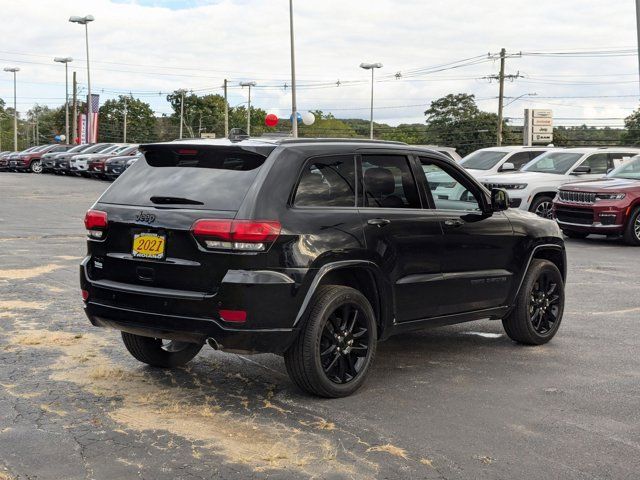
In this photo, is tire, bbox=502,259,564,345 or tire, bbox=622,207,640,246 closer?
tire, bbox=502,259,564,345

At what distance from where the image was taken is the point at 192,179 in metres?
5.89

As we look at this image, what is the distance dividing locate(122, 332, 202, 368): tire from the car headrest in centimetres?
168

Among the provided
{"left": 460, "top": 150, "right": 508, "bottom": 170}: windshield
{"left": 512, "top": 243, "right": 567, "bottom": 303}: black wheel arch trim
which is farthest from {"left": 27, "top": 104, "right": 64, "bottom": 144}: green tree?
{"left": 512, "top": 243, "right": 567, "bottom": 303}: black wheel arch trim

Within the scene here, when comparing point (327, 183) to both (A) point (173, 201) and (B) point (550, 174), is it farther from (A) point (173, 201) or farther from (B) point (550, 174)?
(B) point (550, 174)

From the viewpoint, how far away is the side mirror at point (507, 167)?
69.3ft

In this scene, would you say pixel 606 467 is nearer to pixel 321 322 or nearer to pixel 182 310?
pixel 321 322

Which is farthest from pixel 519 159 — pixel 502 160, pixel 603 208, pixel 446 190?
pixel 446 190

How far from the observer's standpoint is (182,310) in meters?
5.62

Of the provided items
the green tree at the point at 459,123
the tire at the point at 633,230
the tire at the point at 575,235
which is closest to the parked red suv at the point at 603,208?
the tire at the point at 633,230

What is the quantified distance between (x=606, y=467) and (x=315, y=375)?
6.02ft

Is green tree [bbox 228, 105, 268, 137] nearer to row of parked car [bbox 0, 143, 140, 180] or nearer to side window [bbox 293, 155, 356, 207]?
row of parked car [bbox 0, 143, 140, 180]

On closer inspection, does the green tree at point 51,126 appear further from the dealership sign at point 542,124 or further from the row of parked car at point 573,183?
the row of parked car at point 573,183

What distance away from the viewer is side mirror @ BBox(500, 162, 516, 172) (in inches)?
832

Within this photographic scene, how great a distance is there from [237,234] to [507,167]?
1655 centimetres
